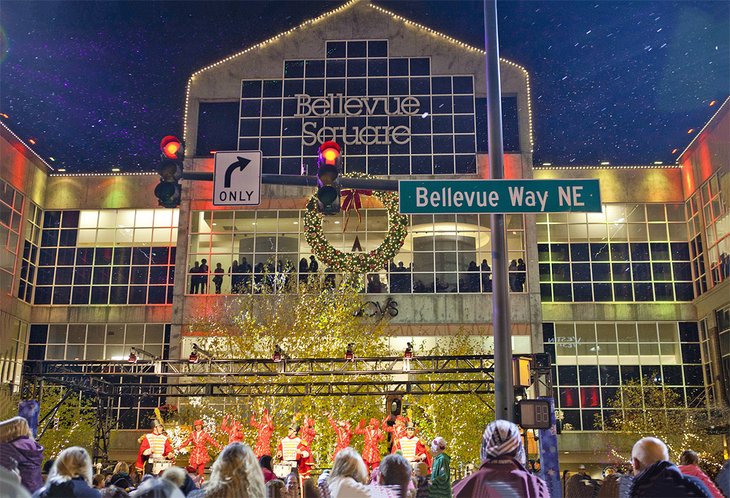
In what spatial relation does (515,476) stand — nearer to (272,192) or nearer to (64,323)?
(272,192)

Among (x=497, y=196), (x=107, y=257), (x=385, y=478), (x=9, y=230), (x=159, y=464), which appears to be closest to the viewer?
(x=385, y=478)

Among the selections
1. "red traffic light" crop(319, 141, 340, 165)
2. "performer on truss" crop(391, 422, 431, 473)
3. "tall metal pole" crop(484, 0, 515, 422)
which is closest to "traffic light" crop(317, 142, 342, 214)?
"red traffic light" crop(319, 141, 340, 165)

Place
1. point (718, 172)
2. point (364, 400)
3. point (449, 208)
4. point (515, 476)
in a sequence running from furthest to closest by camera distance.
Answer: point (718, 172)
point (364, 400)
point (449, 208)
point (515, 476)

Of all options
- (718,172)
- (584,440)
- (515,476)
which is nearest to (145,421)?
(584,440)

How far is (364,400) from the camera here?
104ft

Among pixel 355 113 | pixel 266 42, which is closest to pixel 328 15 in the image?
pixel 266 42

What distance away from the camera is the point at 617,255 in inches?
1635

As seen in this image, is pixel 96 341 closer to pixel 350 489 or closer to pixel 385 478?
pixel 385 478

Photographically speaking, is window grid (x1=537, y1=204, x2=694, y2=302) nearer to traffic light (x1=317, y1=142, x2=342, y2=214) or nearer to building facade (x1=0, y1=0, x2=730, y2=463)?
building facade (x1=0, y1=0, x2=730, y2=463)

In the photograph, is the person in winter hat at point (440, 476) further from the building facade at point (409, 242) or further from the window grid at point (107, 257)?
the window grid at point (107, 257)

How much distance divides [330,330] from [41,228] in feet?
69.5

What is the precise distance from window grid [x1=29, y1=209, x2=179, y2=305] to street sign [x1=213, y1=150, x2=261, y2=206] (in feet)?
109

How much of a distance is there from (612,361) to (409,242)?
39.5 feet

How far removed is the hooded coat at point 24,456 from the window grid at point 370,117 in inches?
1285
